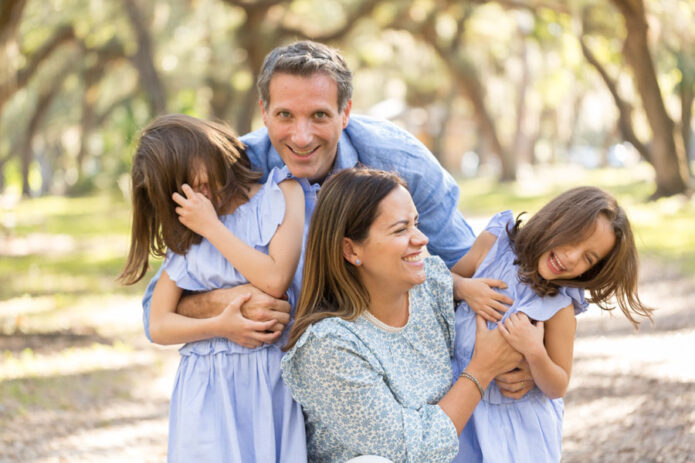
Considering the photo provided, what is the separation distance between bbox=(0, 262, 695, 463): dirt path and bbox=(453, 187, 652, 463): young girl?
7.46ft

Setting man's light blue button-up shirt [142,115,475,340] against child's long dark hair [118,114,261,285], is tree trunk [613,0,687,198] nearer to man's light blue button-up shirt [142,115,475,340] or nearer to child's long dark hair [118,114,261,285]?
man's light blue button-up shirt [142,115,475,340]

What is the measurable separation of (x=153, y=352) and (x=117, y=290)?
3.40 meters

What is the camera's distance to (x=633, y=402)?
586cm

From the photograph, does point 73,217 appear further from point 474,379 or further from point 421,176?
point 474,379

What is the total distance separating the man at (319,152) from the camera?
2.97m

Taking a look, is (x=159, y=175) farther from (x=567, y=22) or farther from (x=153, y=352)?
(x=567, y=22)

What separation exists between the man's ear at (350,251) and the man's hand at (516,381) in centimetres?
72

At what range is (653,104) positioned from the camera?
635 inches

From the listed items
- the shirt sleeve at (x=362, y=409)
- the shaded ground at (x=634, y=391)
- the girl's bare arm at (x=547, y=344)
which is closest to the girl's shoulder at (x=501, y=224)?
the girl's bare arm at (x=547, y=344)

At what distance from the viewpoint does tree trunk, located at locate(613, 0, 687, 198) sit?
591 inches

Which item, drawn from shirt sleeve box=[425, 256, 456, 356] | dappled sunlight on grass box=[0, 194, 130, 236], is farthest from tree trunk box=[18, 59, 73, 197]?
shirt sleeve box=[425, 256, 456, 356]

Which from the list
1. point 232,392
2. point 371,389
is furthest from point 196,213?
point 371,389

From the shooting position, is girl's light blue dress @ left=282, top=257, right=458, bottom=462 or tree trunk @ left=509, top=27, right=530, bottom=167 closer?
girl's light blue dress @ left=282, top=257, right=458, bottom=462

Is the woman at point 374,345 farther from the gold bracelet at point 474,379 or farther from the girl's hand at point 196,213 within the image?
the girl's hand at point 196,213
